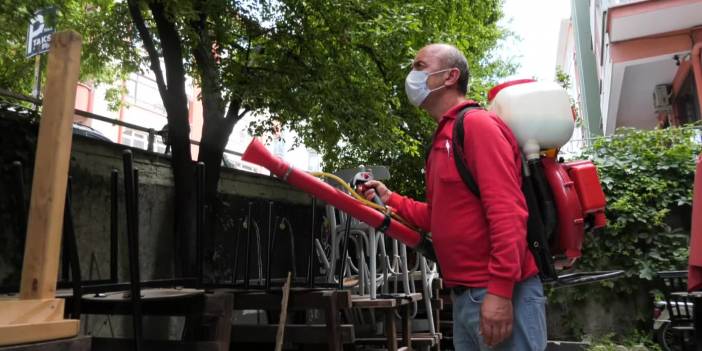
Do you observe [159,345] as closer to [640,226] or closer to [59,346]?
[59,346]

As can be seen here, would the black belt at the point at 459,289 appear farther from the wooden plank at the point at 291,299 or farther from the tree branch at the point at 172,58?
the tree branch at the point at 172,58

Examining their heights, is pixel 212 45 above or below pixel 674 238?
above

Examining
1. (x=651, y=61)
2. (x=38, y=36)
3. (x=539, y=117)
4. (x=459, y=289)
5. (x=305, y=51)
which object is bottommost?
(x=459, y=289)

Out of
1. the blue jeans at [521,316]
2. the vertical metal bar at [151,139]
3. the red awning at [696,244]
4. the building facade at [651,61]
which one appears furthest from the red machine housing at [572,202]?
the building facade at [651,61]

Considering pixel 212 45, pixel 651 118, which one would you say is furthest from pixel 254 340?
pixel 651 118

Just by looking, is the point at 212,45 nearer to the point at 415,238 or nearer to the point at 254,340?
the point at 254,340

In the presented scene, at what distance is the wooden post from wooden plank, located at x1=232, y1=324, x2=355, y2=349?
1951 millimetres

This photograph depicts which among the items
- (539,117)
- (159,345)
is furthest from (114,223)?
(539,117)

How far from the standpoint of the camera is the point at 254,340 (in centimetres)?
364

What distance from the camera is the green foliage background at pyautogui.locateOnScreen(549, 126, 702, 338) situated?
6562 mm

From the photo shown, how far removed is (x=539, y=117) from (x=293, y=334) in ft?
6.61

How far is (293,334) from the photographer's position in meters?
3.30

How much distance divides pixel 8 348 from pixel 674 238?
23.6 feet

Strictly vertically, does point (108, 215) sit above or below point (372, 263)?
above
